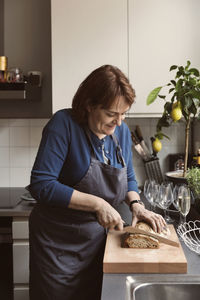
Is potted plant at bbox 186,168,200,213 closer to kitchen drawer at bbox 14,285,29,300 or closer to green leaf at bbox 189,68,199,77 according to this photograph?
green leaf at bbox 189,68,199,77

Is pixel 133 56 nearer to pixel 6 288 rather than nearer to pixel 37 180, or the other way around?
pixel 37 180

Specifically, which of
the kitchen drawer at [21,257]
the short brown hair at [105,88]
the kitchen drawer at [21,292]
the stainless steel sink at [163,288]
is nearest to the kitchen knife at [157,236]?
the stainless steel sink at [163,288]

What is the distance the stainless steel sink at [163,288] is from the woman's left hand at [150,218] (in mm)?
301

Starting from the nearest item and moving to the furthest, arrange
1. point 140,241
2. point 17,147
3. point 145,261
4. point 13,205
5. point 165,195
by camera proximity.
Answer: point 145,261 → point 140,241 → point 165,195 → point 13,205 → point 17,147

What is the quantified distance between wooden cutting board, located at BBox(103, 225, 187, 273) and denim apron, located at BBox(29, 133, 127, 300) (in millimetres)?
261

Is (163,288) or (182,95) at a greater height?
(182,95)

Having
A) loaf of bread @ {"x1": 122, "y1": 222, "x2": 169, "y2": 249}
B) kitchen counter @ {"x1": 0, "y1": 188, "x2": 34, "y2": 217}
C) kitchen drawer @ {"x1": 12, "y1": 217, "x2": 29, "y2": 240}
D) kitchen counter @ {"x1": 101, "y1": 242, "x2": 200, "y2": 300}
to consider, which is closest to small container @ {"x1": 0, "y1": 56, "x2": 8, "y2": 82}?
kitchen counter @ {"x1": 0, "y1": 188, "x2": 34, "y2": 217}

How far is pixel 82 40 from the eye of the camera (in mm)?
2238

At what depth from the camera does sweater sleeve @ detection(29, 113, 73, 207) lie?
53.4 inches

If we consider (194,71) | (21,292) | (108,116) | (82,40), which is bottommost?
(21,292)

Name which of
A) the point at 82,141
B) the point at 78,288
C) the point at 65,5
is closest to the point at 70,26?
the point at 65,5

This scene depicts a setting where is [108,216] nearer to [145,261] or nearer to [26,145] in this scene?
[145,261]

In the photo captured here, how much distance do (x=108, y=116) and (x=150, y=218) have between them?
410 millimetres

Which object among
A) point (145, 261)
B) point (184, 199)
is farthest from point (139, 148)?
point (145, 261)
